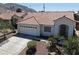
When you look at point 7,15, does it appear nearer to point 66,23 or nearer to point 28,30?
point 28,30

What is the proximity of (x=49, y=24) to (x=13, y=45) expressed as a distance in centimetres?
62

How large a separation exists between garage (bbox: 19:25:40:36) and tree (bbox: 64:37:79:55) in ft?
1.37

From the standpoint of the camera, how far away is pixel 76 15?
6.65 ft

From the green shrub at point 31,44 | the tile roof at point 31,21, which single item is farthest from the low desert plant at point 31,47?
the tile roof at point 31,21

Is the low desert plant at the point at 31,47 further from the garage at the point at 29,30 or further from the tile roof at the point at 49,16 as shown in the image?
the tile roof at the point at 49,16

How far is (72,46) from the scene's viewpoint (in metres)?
2.15

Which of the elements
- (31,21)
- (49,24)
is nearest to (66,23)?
(49,24)

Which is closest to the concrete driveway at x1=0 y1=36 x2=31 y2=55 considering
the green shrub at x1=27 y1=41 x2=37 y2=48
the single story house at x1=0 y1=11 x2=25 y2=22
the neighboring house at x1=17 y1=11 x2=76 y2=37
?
the green shrub at x1=27 y1=41 x2=37 y2=48

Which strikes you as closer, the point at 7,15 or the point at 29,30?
the point at 29,30

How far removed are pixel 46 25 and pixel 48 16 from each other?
121 millimetres

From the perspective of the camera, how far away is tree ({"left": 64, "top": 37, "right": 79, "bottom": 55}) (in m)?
2.05

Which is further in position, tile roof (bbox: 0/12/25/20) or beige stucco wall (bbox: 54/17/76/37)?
tile roof (bbox: 0/12/25/20)

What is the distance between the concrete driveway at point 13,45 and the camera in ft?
7.00

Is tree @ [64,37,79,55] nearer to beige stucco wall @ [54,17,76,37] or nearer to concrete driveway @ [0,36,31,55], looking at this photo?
beige stucco wall @ [54,17,76,37]
